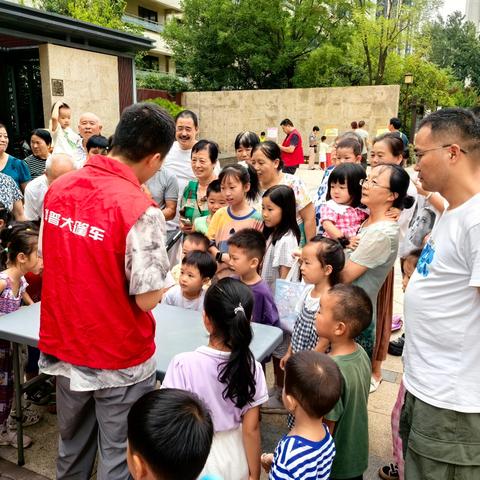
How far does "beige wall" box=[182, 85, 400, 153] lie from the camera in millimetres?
16906

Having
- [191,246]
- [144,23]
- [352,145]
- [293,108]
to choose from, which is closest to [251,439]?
[191,246]

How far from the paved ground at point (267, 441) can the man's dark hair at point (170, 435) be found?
1408 mm

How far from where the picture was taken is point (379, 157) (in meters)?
3.60

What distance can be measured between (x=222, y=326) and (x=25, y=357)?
6.45 ft

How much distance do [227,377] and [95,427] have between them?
2.33 ft

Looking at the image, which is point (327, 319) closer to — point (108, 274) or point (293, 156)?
point (108, 274)

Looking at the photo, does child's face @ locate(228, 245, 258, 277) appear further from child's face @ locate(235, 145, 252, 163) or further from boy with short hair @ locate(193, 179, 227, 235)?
child's face @ locate(235, 145, 252, 163)

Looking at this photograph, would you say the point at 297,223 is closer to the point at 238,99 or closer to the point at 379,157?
the point at 379,157

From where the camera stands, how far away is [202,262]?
2.80 meters

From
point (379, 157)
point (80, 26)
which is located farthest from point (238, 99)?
point (379, 157)

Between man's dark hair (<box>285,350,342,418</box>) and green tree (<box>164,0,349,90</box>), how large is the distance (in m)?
22.9

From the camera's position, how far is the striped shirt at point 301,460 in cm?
164

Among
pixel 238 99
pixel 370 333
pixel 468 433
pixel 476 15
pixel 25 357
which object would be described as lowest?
pixel 25 357

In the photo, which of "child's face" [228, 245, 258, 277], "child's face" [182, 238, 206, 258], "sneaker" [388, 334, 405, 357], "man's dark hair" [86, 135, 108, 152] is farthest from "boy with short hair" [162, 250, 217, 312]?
"sneaker" [388, 334, 405, 357]
